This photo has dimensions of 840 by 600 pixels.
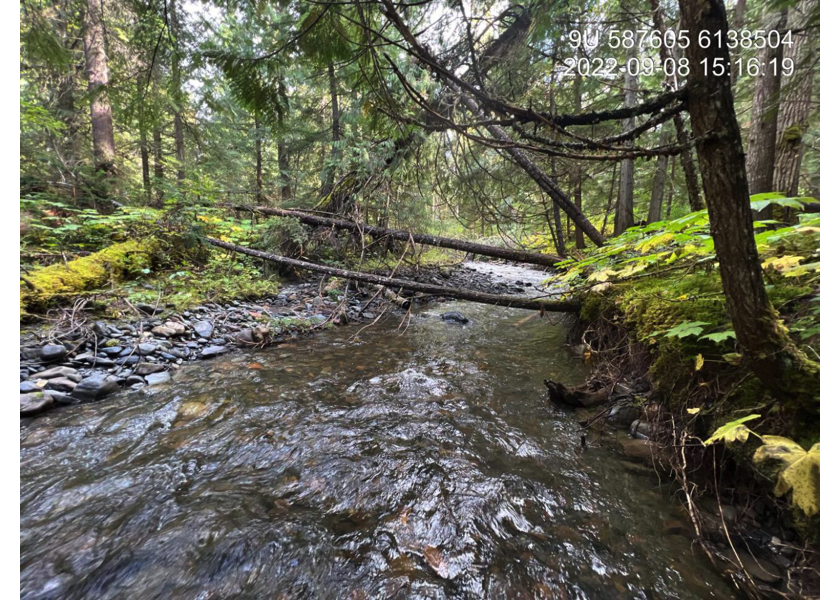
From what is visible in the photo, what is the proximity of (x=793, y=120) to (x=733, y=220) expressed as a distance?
608cm

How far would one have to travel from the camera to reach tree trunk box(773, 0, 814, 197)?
4594 mm

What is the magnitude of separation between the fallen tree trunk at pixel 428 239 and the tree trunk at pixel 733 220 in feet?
11.1

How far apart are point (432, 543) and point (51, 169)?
1141 centimetres

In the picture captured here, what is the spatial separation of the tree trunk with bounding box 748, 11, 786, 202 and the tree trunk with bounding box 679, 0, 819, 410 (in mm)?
5049

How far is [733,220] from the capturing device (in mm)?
1324

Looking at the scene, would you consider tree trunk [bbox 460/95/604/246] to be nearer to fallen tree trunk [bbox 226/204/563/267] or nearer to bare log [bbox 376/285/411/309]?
fallen tree trunk [bbox 226/204/563/267]

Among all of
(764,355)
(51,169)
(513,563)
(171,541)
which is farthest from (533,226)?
(51,169)

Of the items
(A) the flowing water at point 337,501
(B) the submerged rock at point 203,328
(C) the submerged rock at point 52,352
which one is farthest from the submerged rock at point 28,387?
(B) the submerged rock at point 203,328

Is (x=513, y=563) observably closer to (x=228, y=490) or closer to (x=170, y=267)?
(x=228, y=490)

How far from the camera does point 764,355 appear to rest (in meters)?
1.46

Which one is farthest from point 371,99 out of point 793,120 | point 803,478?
point 793,120

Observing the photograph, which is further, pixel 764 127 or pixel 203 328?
pixel 203 328

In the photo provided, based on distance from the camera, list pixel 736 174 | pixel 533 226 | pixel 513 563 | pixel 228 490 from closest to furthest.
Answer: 1. pixel 736 174
2. pixel 513 563
3. pixel 228 490
4. pixel 533 226

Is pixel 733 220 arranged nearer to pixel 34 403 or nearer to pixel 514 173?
pixel 34 403
